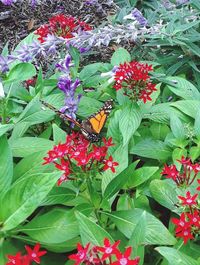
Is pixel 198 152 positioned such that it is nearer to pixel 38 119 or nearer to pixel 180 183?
pixel 180 183

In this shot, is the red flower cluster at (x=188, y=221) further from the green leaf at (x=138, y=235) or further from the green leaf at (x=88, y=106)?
the green leaf at (x=88, y=106)

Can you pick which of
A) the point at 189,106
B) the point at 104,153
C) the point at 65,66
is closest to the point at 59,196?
the point at 104,153

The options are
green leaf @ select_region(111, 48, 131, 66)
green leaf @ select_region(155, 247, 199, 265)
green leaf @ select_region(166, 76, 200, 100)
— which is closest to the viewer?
green leaf @ select_region(155, 247, 199, 265)

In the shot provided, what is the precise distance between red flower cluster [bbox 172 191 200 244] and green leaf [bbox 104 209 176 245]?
0.15ft

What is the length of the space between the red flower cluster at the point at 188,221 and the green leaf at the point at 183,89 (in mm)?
927


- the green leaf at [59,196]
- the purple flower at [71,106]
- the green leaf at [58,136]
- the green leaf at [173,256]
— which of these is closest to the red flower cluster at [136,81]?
the purple flower at [71,106]

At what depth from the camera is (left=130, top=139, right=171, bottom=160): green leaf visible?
6.72 feet

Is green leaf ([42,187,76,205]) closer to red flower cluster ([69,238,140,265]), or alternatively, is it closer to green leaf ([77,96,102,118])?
red flower cluster ([69,238,140,265])

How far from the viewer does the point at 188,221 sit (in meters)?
1.59

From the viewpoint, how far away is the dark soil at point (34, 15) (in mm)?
4609

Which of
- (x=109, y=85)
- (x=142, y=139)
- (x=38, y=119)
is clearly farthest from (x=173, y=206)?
(x=109, y=85)

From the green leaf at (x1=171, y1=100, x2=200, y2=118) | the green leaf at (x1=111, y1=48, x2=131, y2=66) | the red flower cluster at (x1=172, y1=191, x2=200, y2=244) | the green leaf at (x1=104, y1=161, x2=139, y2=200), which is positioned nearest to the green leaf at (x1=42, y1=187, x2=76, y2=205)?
the green leaf at (x1=104, y1=161, x2=139, y2=200)

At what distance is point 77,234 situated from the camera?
5.30ft

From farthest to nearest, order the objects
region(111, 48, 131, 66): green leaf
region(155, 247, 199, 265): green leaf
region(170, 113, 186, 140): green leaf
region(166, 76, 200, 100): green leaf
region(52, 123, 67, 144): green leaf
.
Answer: region(111, 48, 131, 66): green leaf → region(166, 76, 200, 100): green leaf → region(170, 113, 186, 140): green leaf → region(52, 123, 67, 144): green leaf → region(155, 247, 199, 265): green leaf
